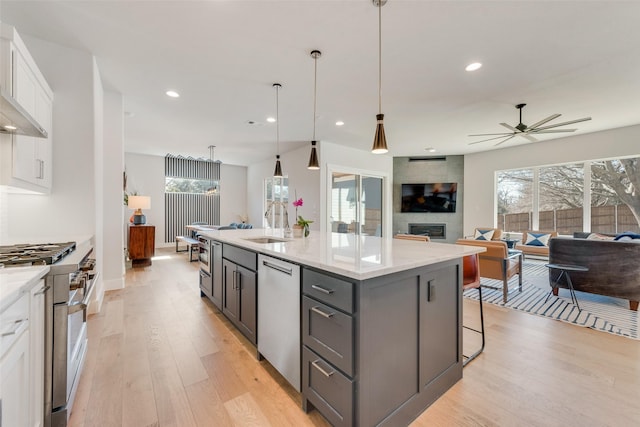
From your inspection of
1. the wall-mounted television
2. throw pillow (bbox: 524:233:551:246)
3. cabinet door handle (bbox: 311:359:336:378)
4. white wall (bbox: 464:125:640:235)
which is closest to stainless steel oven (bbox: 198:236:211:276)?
cabinet door handle (bbox: 311:359:336:378)

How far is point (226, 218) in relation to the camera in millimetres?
8945

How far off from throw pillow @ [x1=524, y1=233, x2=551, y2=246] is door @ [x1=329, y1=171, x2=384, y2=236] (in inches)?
137

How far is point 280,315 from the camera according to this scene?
5.63 ft

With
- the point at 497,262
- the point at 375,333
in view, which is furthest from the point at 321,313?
the point at 497,262

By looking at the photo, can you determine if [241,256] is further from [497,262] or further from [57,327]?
[497,262]

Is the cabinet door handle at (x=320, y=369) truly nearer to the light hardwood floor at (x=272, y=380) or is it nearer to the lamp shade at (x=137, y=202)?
the light hardwood floor at (x=272, y=380)

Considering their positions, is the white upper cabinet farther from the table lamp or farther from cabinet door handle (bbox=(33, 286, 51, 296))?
the table lamp

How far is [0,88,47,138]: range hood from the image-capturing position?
128 centimetres

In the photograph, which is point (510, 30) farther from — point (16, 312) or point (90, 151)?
point (90, 151)

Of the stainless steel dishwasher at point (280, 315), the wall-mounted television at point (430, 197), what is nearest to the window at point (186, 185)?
the wall-mounted television at point (430, 197)

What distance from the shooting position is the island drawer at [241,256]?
2035 millimetres

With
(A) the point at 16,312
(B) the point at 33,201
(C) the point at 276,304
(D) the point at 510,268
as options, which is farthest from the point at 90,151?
(D) the point at 510,268

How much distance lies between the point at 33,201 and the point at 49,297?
1.89 metres

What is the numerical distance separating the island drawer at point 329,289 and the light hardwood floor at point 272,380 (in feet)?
2.38
